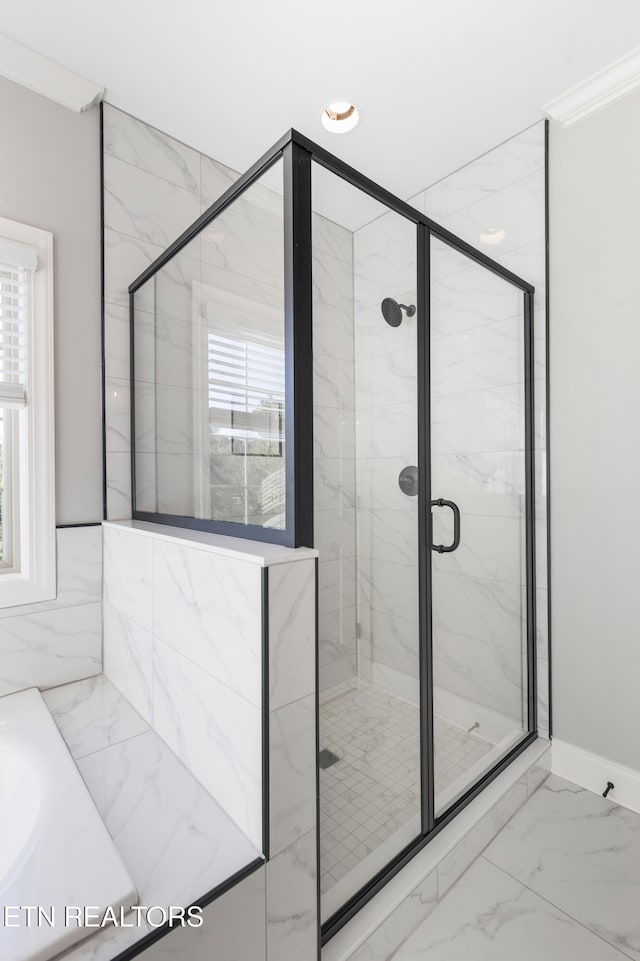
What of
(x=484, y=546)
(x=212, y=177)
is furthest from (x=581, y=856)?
(x=212, y=177)

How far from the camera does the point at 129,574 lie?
1.44 meters

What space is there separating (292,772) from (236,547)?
1.53 feet

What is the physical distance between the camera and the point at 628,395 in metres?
1.58

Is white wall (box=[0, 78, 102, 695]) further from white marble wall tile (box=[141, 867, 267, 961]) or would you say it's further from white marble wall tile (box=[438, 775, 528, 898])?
white marble wall tile (box=[438, 775, 528, 898])

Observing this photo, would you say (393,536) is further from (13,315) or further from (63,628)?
(13,315)

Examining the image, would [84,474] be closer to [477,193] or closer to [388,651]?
[388,651]

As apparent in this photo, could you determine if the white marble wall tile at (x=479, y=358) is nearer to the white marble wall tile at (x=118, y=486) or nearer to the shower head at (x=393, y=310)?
the shower head at (x=393, y=310)

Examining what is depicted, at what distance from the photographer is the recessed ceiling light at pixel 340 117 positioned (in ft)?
5.77

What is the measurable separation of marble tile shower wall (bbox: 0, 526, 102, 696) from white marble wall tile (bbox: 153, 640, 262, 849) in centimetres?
47

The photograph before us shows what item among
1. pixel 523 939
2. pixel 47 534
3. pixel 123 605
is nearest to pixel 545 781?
pixel 523 939

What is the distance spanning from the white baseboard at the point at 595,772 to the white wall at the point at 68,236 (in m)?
1.93

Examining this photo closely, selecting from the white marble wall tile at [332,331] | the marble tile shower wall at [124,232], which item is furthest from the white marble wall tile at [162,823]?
the white marble wall tile at [332,331]

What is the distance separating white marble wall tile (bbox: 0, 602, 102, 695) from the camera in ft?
4.78

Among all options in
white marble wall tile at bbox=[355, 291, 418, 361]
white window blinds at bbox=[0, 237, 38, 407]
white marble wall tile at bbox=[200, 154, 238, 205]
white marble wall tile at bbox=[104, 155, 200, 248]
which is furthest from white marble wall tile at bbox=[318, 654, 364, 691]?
white marble wall tile at bbox=[200, 154, 238, 205]
